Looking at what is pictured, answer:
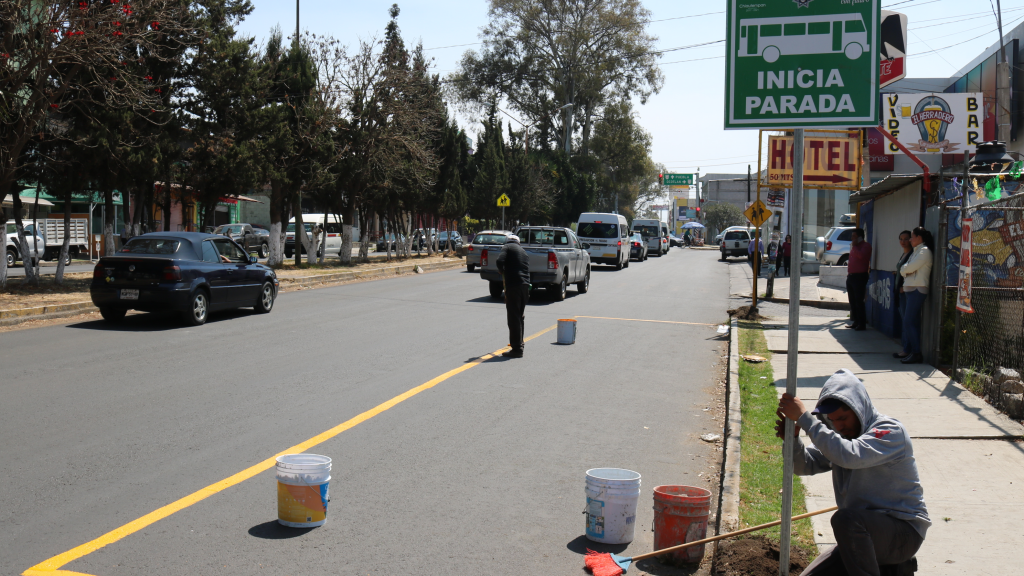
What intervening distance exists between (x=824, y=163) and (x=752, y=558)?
14390 millimetres

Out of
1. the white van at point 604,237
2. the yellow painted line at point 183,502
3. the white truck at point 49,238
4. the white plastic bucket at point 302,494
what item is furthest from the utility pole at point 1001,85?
the white truck at point 49,238

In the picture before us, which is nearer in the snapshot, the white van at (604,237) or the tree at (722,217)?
the white van at (604,237)

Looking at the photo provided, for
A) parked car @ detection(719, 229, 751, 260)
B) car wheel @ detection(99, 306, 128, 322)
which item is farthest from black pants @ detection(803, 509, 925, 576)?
parked car @ detection(719, 229, 751, 260)

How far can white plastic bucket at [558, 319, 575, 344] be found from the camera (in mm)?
12961

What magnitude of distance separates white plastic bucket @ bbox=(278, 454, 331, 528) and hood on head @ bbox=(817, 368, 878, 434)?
2.86m

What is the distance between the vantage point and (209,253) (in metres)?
14.8

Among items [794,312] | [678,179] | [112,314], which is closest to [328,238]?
[112,314]

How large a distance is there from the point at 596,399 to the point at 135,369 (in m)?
5.43

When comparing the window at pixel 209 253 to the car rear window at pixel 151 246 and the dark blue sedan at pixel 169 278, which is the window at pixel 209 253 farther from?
the car rear window at pixel 151 246

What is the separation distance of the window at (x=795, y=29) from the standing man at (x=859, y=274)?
37.5 ft

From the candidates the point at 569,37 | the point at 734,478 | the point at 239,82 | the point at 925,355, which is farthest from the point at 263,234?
the point at 734,478

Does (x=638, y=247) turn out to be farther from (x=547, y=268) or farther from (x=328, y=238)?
(x=547, y=268)

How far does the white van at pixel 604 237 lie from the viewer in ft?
118

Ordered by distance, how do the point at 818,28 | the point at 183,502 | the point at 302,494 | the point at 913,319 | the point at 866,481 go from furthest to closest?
the point at 913,319 < the point at 183,502 < the point at 302,494 < the point at 818,28 < the point at 866,481
